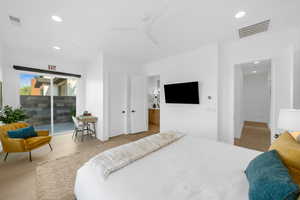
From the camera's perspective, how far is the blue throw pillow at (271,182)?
2.37 ft

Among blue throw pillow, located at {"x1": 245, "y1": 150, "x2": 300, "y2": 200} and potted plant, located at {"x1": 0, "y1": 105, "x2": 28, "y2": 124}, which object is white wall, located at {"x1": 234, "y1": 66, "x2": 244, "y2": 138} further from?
potted plant, located at {"x1": 0, "y1": 105, "x2": 28, "y2": 124}

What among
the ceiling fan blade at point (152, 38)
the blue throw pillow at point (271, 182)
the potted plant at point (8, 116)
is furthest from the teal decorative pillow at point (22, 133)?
the blue throw pillow at point (271, 182)

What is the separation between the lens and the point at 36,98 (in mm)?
4090

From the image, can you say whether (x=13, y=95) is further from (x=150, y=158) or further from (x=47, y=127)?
(x=150, y=158)

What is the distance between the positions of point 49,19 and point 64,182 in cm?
272

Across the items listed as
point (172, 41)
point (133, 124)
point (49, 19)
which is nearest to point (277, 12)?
point (172, 41)

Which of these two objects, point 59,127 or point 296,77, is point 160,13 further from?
point 59,127

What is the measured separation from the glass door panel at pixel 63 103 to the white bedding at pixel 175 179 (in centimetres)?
412

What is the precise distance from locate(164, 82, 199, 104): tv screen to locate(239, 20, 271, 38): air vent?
1420 mm

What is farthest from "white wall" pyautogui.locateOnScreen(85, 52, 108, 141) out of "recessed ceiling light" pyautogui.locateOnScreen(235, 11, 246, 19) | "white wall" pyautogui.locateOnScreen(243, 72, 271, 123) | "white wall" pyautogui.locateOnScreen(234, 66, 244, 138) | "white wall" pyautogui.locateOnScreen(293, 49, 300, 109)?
"white wall" pyautogui.locateOnScreen(243, 72, 271, 123)

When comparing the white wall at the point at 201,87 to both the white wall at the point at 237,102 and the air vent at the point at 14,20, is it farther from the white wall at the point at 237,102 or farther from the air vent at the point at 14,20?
the air vent at the point at 14,20

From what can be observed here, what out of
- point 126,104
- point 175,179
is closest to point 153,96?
point 126,104

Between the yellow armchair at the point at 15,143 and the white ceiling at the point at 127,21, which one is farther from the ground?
the white ceiling at the point at 127,21

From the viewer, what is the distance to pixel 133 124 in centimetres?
453
